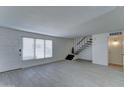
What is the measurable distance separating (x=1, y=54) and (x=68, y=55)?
6446mm

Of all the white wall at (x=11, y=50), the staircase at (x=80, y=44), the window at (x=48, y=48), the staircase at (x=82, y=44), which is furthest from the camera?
the staircase at (x=80, y=44)

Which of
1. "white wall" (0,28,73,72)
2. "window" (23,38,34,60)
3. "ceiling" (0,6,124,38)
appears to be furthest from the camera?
"window" (23,38,34,60)

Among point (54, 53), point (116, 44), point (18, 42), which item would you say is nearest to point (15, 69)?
A: point (18, 42)

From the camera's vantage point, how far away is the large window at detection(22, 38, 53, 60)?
233 inches

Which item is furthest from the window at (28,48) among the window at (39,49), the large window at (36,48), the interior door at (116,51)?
the interior door at (116,51)

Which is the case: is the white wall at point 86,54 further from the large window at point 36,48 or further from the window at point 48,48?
the window at point 48,48

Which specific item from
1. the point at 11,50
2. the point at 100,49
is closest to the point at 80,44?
the point at 100,49

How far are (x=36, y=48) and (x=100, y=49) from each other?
4978 mm

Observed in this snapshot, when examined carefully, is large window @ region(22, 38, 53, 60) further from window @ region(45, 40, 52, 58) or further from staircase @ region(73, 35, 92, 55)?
staircase @ region(73, 35, 92, 55)

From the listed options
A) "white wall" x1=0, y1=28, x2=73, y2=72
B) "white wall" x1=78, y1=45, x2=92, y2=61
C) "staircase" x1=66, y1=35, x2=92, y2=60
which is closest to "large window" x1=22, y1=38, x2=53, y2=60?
"white wall" x1=0, y1=28, x2=73, y2=72

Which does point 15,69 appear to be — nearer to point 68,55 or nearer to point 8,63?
point 8,63

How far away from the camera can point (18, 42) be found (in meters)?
5.43

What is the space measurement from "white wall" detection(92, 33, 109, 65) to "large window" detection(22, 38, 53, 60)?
12.4ft

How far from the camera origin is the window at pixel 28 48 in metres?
5.82
